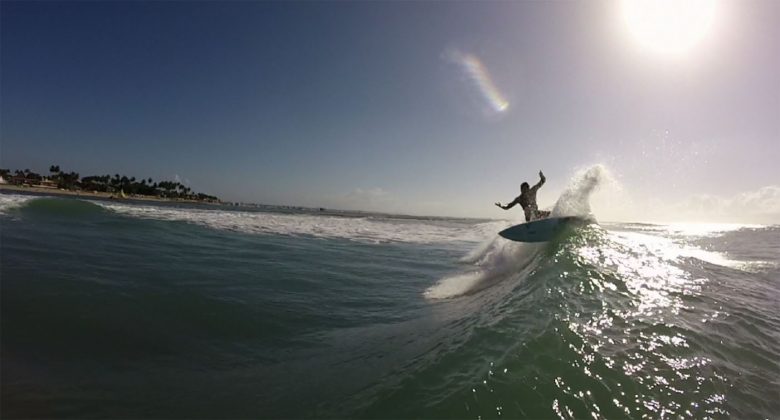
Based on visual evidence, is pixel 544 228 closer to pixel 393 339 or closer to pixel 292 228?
pixel 393 339

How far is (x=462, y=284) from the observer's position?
8.52m

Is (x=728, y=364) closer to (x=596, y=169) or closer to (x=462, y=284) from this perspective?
(x=462, y=284)

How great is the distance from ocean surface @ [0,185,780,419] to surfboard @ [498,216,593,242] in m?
0.72

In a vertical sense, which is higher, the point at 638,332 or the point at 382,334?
the point at 638,332

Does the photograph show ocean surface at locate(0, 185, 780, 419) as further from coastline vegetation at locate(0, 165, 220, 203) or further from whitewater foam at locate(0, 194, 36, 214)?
coastline vegetation at locate(0, 165, 220, 203)

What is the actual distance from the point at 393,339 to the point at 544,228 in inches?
266

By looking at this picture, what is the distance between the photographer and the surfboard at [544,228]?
Answer: 30.9 feet

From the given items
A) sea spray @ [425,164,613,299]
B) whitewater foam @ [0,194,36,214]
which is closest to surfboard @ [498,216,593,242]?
sea spray @ [425,164,613,299]

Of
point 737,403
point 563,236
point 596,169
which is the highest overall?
point 596,169

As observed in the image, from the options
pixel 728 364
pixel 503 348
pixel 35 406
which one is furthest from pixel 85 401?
pixel 728 364

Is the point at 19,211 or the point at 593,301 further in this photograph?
the point at 19,211

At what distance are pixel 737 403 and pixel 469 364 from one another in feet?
8.06

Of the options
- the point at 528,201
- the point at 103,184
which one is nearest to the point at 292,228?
the point at 528,201

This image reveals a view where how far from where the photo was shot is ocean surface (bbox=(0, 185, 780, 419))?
3.01 metres
